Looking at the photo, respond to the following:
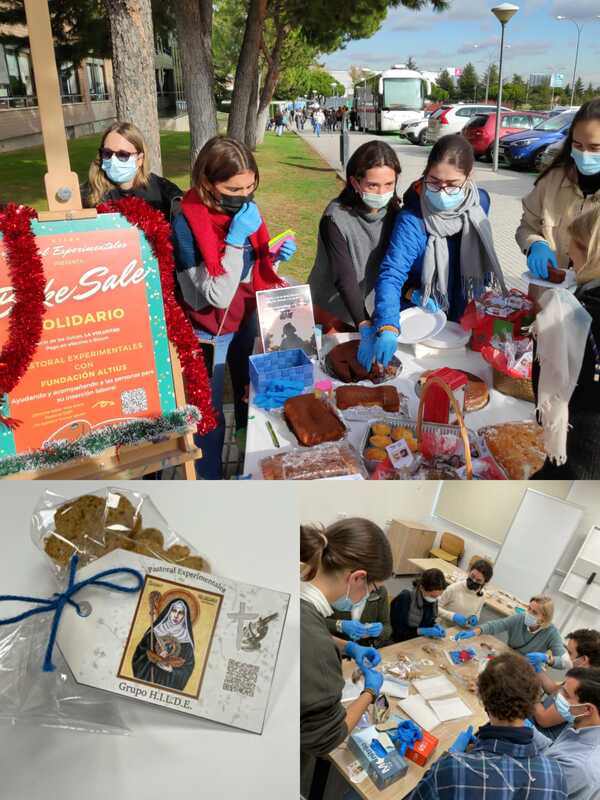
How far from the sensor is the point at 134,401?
153cm

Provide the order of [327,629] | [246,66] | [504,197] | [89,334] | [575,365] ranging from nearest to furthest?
[327,629] → [575,365] → [89,334] → [246,66] → [504,197]

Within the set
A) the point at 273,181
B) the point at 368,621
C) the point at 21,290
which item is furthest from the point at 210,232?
the point at 273,181

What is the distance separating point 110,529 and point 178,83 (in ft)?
14.9

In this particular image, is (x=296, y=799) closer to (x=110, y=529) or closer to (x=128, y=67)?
(x=110, y=529)

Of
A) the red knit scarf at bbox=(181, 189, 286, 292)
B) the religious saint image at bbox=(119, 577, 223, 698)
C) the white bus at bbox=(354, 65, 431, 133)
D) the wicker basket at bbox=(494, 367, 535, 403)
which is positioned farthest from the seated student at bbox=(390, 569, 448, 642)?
the white bus at bbox=(354, 65, 431, 133)

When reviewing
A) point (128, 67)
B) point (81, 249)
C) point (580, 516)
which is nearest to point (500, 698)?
point (580, 516)

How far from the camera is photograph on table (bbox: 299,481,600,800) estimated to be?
611 mm

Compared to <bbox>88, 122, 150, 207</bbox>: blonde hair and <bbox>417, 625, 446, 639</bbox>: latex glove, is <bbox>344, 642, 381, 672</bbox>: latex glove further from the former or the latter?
<bbox>88, 122, 150, 207</bbox>: blonde hair

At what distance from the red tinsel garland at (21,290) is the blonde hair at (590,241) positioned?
3.92 feet

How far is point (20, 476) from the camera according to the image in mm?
1401

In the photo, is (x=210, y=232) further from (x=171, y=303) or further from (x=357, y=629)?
(x=357, y=629)

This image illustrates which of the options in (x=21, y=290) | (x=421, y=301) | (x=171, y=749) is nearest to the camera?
(x=171, y=749)

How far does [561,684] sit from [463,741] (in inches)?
5.0

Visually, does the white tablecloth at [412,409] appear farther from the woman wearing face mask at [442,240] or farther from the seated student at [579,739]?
the seated student at [579,739]
